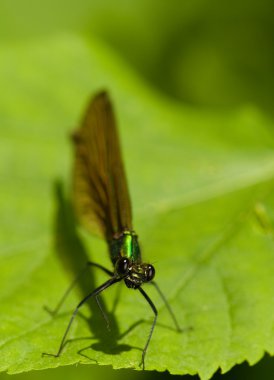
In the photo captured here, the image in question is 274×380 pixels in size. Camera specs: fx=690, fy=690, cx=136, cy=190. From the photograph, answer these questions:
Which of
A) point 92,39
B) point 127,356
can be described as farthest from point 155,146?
point 127,356

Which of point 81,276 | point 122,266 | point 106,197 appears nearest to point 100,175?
point 106,197

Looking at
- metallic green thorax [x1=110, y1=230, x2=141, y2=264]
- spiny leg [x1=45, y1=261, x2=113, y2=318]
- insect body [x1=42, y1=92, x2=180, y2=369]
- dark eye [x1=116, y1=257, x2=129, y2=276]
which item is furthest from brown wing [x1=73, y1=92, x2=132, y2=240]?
dark eye [x1=116, y1=257, x2=129, y2=276]

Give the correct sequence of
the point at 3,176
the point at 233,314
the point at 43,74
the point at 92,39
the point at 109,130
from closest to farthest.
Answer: the point at 233,314, the point at 109,130, the point at 3,176, the point at 43,74, the point at 92,39

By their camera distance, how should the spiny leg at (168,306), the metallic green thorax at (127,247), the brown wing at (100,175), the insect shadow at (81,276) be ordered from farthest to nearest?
the brown wing at (100,175) → the spiny leg at (168,306) → the metallic green thorax at (127,247) → the insect shadow at (81,276)

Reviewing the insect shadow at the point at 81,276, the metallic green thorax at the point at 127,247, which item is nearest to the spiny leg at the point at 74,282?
the insect shadow at the point at 81,276

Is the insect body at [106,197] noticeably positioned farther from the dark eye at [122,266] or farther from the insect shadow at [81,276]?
the insect shadow at [81,276]

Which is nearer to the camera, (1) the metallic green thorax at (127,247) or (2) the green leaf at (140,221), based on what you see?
(2) the green leaf at (140,221)

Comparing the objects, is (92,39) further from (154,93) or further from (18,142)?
(18,142)

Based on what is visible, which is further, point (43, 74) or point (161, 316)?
point (43, 74)
